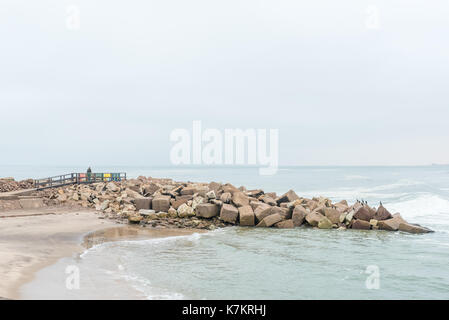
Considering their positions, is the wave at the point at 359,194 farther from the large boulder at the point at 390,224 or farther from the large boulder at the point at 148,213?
the large boulder at the point at 148,213

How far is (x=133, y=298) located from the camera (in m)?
7.93

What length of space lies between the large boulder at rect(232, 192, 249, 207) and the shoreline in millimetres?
4139

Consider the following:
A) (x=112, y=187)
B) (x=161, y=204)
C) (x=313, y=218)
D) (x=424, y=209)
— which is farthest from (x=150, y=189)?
(x=424, y=209)

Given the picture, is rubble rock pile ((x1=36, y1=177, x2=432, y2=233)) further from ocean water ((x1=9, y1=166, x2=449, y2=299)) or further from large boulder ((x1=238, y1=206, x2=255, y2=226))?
ocean water ((x1=9, y1=166, x2=449, y2=299))

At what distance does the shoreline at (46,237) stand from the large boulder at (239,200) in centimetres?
414

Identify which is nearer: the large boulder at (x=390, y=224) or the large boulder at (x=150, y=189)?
the large boulder at (x=390, y=224)

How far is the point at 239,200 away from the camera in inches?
841

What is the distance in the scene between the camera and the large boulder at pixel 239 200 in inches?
832

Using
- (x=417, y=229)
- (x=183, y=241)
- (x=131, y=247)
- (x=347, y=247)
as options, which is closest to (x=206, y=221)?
(x=183, y=241)

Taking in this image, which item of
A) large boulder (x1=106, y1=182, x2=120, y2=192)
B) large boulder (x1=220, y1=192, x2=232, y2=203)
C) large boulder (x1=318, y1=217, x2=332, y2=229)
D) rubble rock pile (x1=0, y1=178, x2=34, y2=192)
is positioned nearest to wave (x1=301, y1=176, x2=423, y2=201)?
large boulder (x1=318, y1=217, x2=332, y2=229)

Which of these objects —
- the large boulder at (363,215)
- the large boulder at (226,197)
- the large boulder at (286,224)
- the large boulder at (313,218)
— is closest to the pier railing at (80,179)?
the large boulder at (226,197)

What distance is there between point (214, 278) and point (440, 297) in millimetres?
5924

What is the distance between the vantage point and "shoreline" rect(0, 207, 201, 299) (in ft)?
30.6

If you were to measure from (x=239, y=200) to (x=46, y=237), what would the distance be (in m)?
10.8
